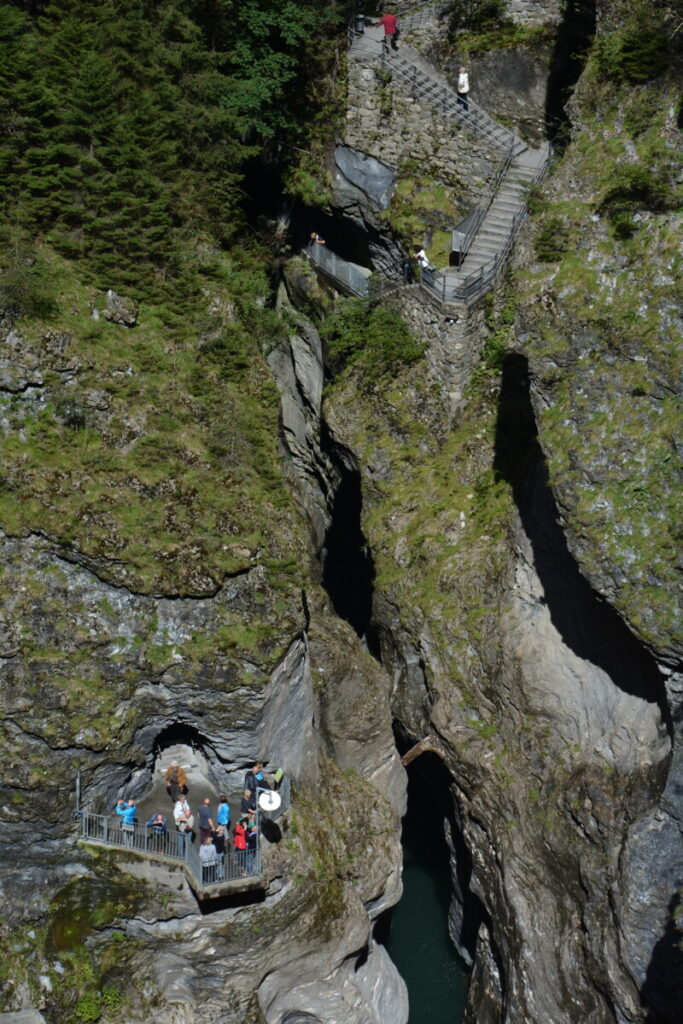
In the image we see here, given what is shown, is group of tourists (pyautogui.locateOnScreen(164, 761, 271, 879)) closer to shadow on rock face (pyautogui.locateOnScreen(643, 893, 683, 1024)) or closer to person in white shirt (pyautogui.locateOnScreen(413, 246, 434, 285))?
shadow on rock face (pyautogui.locateOnScreen(643, 893, 683, 1024))

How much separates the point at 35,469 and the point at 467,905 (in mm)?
13094

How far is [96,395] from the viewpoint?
18.3 metres

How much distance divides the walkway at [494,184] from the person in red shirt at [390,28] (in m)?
0.19

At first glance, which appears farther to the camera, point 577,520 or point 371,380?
point 371,380

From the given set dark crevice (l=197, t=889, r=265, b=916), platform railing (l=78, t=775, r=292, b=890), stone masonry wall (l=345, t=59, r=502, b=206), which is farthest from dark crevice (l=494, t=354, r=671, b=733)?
dark crevice (l=197, t=889, r=265, b=916)

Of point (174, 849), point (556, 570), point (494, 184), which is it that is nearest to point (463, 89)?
point (494, 184)

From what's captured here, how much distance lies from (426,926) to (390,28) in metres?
21.5

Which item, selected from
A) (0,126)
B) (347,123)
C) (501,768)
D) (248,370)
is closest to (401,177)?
(347,123)

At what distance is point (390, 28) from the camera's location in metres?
24.1

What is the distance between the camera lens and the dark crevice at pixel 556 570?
17.9 meters

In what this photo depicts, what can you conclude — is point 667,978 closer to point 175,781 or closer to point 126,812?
point 175,781

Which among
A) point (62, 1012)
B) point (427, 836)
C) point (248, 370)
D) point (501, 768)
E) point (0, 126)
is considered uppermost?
point (0, 126)

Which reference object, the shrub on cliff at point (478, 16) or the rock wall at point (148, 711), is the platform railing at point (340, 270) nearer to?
the rock wall at point (148, 711)

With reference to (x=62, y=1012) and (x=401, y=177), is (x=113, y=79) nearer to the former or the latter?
(x=401, y=177)
